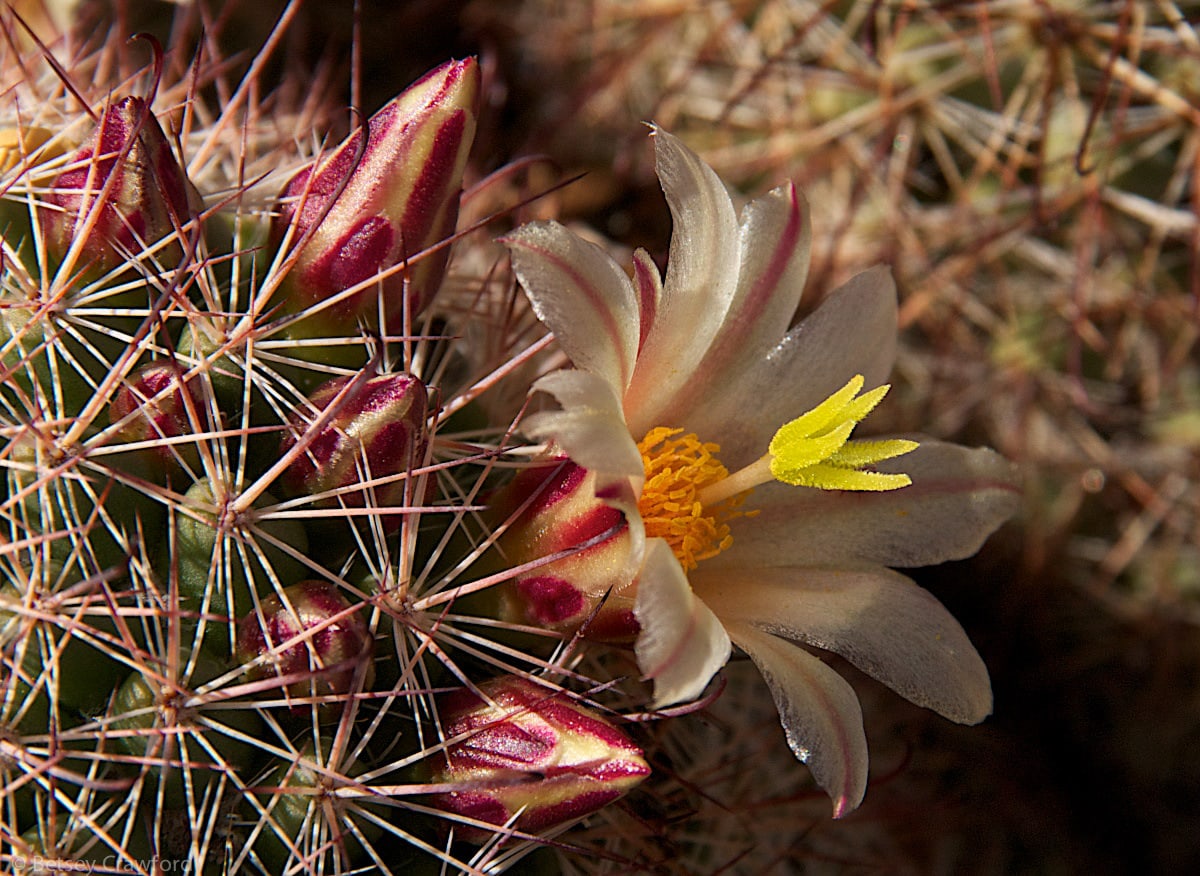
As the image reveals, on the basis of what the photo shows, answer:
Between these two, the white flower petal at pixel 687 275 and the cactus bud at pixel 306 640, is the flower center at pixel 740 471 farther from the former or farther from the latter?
the cactus bud at pixel 306 640

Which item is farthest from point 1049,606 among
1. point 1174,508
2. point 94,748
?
point 94,748

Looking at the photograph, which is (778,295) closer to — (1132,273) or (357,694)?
(357,694)

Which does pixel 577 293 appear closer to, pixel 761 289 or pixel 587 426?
pixel 587 426

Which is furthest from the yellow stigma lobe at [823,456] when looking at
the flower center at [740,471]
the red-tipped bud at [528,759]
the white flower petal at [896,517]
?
the red-tipped bud at [528,759]

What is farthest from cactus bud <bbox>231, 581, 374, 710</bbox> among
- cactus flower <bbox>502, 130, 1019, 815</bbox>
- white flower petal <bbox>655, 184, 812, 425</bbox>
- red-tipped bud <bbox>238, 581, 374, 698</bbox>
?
white flower petal <bbox>655, 184, 812, 425</bbox>

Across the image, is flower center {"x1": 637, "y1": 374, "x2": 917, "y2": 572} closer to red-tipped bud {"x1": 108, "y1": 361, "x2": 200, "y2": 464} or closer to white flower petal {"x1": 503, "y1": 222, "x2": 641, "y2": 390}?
white flower petal {"x1": 503, "y1": 222, "x2": 641, "y2": 390}
